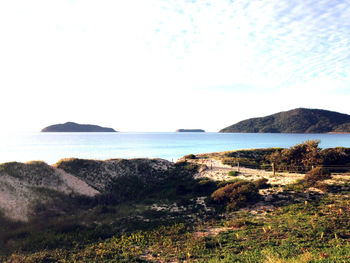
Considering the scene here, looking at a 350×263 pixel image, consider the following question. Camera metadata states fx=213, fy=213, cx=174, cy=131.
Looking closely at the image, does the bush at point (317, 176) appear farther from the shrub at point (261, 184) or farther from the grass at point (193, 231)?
the shrub at point (261, 184)

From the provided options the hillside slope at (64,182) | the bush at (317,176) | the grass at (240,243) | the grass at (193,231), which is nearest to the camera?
the grass at (240,243)

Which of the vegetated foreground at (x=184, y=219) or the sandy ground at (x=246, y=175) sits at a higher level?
the sandy ground at (x=246, y=175)

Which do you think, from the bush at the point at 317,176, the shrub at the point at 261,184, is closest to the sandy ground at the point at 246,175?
the shrub at the point at 261,184

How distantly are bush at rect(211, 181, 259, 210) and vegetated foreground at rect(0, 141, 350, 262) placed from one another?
0.39 ft

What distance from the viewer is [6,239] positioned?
18016 millimetres

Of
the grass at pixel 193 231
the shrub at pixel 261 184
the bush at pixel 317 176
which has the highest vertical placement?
the bush at pixel 317 176

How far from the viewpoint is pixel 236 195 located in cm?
2442

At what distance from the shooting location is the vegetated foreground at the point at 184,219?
13.5 meters

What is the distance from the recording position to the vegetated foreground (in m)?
13.5

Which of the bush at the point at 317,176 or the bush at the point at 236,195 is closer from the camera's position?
the bush at the point at 236,195

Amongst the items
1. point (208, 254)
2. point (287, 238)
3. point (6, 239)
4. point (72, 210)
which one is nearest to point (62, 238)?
point (6, 239)

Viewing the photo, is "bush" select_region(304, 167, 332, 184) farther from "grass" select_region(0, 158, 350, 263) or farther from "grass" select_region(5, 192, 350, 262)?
"grass" select_region(5, 192, 350, 262)

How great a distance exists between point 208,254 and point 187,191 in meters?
17.5

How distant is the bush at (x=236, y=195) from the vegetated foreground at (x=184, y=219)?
0.12 m
